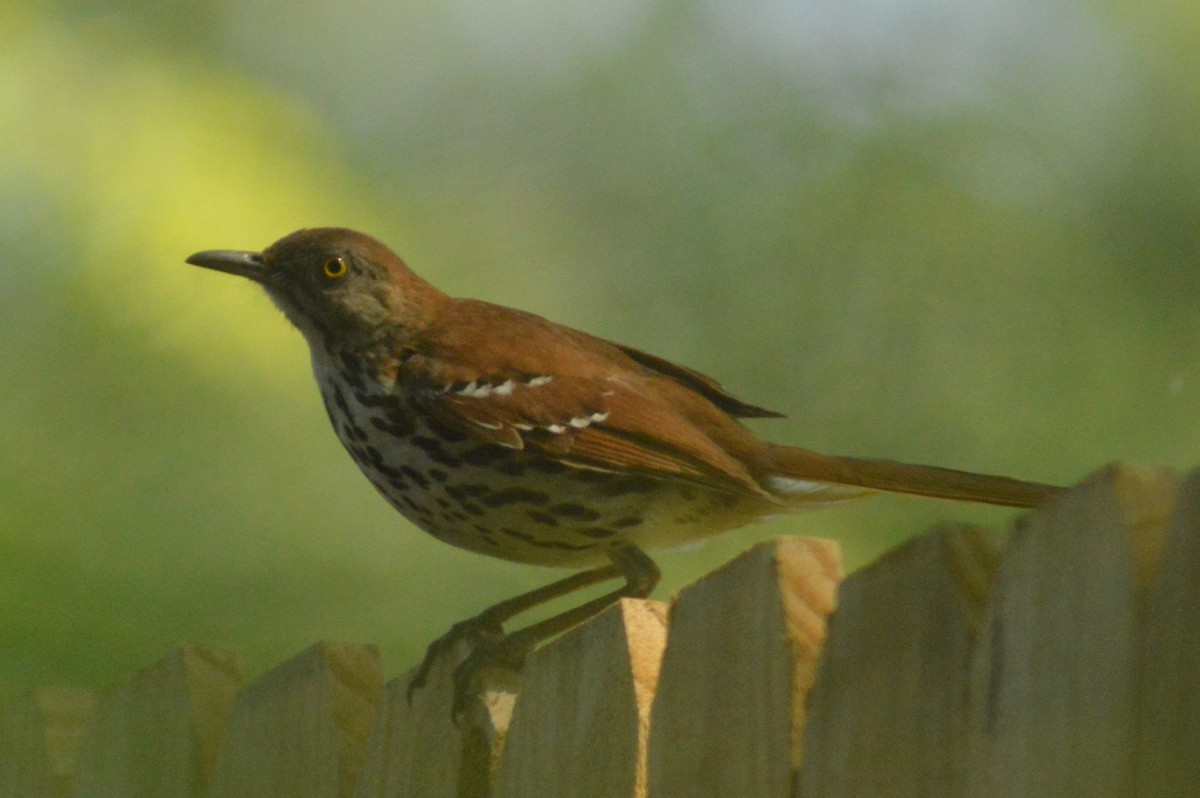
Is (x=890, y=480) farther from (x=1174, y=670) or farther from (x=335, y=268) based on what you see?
(x=1174, y=670)

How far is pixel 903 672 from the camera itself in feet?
5.54

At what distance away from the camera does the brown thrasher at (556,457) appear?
10.7 ft

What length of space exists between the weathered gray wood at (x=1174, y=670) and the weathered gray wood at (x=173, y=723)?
1.96m

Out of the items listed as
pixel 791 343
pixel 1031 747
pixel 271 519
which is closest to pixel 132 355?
pixel 271 519

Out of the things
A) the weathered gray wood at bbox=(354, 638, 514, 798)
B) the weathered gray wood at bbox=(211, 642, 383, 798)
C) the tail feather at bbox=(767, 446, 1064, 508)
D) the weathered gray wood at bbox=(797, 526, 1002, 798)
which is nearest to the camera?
the weathered gray wood at bbox=(797, 526, 1002, 798)

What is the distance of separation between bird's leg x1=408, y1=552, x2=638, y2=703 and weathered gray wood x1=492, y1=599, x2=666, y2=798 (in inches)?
14.1

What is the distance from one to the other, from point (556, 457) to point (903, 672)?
165cm

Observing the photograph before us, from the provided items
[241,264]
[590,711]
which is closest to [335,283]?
[241,264]

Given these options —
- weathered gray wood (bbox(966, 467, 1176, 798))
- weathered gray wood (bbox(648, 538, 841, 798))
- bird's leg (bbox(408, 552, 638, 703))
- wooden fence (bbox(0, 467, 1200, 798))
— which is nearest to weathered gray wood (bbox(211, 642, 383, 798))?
wooden fence (bbox(0, 467, 1200, 798))

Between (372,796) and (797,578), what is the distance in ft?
3.35

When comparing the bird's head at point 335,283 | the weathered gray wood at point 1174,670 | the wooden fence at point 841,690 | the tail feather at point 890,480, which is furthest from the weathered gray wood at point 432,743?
the bird's head at point 335,283

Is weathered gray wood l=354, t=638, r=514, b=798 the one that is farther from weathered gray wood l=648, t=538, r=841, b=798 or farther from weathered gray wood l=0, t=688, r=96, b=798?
weathered gray wood l=0, t=688, r=96, b=798

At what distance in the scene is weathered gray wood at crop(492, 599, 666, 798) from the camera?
6.79 feet

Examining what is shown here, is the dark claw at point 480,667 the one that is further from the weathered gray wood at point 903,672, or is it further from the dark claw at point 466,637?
the weathered gray wood at point 903,672
